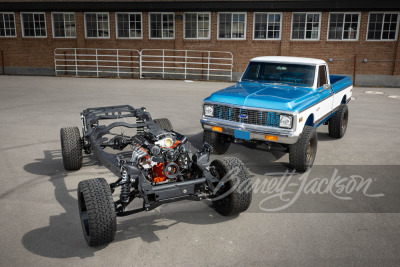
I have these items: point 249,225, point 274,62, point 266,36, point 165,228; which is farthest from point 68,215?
point 266,36

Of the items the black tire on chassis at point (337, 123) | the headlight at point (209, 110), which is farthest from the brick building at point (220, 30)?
the headlight at point (209, 110)

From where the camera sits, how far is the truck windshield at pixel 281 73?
25.4ft

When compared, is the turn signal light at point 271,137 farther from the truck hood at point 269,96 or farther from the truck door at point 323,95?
the truck door at point 323,95

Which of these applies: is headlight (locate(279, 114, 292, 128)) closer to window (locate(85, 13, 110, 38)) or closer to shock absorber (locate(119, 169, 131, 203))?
shock absorber (locate(119, 169, 131, 203))

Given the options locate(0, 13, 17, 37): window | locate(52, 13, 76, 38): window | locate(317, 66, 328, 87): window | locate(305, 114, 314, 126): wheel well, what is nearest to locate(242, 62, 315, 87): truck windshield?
locate(317, 66, 328, 87): window

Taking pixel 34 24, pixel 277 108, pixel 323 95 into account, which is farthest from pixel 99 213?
pixel 34 24

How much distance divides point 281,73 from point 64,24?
69.6 ft

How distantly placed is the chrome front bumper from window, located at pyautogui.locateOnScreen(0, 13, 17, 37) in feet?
77.7

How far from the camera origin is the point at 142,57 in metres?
24.5

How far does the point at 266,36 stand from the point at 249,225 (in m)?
19.8

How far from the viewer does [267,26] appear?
74.8ft

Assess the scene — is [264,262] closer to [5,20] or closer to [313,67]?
[313,67]

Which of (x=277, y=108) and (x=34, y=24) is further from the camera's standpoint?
(x=34, y=24)

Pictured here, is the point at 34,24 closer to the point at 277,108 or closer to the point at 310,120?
the point at 310,120
